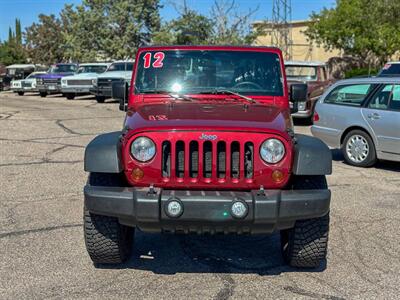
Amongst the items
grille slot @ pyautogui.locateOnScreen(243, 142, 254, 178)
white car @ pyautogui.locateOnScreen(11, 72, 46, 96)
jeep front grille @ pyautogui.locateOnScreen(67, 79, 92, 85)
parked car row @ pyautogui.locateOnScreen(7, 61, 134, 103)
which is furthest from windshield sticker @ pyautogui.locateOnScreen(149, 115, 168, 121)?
white car @ pyautogui.locateOnScreen(11, 72, 46, 96)

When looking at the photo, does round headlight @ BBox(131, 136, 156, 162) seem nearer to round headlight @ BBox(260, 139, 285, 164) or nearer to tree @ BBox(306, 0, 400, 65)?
round headlight @ BBox(260, 139, 285, 164)

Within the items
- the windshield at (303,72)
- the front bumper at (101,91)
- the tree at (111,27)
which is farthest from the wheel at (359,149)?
the tree at (111,27)

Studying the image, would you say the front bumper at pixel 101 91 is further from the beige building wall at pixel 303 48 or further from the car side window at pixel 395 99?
the beige building wall at pixel 303 48

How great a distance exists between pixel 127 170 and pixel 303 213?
51.2 inches

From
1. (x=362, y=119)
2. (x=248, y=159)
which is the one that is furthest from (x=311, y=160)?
(x=362, y=119)

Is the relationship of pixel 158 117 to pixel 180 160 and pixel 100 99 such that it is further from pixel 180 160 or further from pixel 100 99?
pixel 100 99

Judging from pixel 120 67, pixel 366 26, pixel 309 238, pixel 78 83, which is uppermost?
pixel 366 26

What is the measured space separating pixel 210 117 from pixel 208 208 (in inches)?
30.6

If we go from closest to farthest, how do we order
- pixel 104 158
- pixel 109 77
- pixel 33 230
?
pixel 104 158 < pixel 33 230 < pixel 109 77

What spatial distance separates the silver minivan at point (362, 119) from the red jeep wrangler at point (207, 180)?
4558mm

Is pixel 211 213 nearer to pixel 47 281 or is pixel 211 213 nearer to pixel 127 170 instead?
pixel 127 170

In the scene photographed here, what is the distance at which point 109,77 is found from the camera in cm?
2184

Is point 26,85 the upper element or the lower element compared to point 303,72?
lower

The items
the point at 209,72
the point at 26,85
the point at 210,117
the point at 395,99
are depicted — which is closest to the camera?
the point at 210,117
